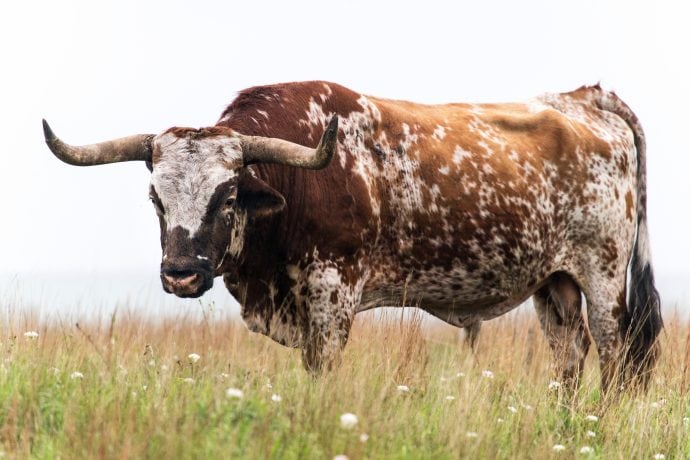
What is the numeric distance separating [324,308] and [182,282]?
3.84 feet

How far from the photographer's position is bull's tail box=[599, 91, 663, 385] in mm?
8844

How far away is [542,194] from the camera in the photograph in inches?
331

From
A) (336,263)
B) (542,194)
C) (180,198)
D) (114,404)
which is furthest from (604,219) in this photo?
(114,404)

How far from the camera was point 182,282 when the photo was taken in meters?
6.19

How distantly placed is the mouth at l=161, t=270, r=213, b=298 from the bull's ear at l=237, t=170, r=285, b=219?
71 cm

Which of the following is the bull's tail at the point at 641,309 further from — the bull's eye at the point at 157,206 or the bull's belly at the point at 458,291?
the bull's eye at the point at 157,206

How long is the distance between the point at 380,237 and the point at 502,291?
139cm

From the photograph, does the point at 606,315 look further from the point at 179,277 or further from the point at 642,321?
the point at 179,277

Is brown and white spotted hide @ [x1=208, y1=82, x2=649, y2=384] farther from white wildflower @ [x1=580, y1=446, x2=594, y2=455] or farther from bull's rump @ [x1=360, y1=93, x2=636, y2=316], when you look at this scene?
A: white wildflower @ [x1=580, y1=446, x2=594, y2=455]

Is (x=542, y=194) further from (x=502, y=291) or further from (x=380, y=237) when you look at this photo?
(x=380, y=237)

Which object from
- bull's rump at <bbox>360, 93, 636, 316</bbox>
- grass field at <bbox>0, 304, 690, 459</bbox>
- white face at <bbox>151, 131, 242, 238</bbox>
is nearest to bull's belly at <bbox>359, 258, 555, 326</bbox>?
bull's rump at <bbox>360, 93, 636, 316</bbox>

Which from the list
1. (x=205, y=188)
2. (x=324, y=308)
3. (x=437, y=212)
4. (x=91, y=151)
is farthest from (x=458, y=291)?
(x=91, y=151)

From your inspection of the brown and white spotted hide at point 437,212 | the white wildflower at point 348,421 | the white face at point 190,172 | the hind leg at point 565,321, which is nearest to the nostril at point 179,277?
the white face at point 190,172

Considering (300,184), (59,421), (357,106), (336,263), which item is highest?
(357,106)
